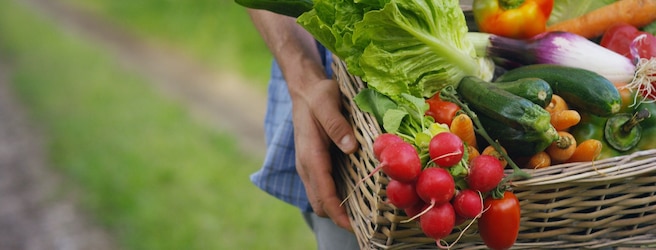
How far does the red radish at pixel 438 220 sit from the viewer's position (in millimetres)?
1726

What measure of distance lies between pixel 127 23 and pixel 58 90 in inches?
158

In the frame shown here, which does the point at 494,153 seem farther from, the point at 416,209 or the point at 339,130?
the point at 339,130

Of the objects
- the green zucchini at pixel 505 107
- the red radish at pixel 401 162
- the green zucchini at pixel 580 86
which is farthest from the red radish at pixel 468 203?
the green zucchini at pixel 580 86

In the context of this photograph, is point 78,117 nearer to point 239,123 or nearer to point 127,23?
point 239,123

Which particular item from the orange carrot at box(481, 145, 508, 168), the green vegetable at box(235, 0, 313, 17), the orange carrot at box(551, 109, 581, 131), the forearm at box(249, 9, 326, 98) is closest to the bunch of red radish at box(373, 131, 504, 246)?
the orange carrot at box(481, 145, 508, 168)

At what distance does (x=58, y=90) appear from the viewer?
7988 millimetres

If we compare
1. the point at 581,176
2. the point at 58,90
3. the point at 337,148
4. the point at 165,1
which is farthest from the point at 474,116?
the point at 165,1

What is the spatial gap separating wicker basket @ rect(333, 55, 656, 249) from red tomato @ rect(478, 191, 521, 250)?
53mm

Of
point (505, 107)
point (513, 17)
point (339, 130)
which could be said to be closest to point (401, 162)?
point (505, 107)

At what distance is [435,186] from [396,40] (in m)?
→ 0.53

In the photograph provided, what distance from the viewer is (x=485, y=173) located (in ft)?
5.73

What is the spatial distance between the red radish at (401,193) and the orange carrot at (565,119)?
467 millimetres

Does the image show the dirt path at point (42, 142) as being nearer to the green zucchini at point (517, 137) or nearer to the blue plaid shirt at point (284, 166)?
the blue plaid shirt at point (284, 166)

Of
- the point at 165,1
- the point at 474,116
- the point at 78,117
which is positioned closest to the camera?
the point at 474,116
